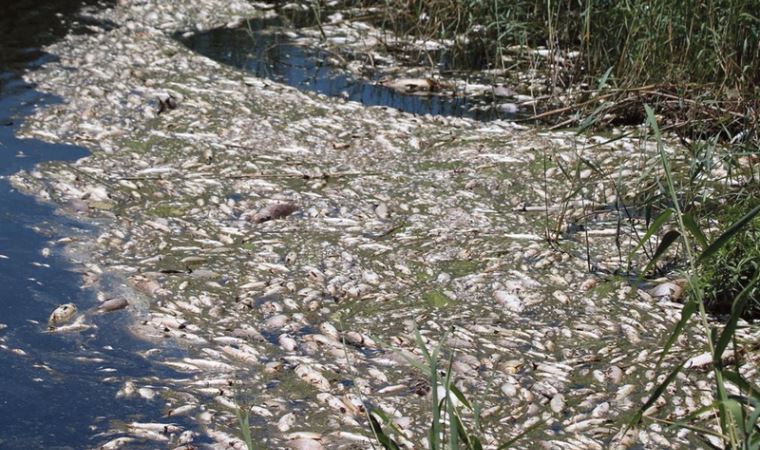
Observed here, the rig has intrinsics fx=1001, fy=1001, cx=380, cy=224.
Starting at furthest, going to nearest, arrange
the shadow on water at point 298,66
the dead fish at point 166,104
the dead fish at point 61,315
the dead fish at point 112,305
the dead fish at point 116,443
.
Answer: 1. the shadow on water at point 298,66
2. the dead fish at point 166,104
3. the dead fish at point 112,305
4. the dead fish at point 61,315
5. the dead fish at point 116,443

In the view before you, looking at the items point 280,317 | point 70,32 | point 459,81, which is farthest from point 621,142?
point 70,32

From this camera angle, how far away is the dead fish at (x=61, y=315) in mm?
3383

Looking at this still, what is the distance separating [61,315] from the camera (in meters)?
3.42

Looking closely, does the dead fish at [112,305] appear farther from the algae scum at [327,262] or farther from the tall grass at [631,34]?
the tall grass at [631,34]

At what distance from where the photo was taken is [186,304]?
3.59 meters

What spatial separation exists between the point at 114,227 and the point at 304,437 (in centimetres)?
176

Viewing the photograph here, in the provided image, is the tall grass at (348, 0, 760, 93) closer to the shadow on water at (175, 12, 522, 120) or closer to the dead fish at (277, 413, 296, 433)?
the shadow on water at (175, 12, 522, 120)

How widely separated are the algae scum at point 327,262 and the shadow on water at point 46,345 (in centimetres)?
6

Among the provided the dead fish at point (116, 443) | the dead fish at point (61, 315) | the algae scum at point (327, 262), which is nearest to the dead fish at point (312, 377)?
the algae scum at point (327, 262)

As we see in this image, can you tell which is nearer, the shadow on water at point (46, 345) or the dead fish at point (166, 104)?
the shadow on water at point (46, 345)

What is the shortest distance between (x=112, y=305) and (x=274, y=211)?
109cm

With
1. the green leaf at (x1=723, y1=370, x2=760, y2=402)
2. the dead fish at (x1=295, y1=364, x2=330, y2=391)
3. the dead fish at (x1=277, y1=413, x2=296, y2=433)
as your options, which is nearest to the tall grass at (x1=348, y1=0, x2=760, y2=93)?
the dead fish at (x1=295, y1=364, x2=330, y2=391)

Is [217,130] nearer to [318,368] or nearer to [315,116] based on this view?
[315,116]

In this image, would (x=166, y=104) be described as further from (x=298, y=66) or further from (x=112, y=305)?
(x=112, y=305)
